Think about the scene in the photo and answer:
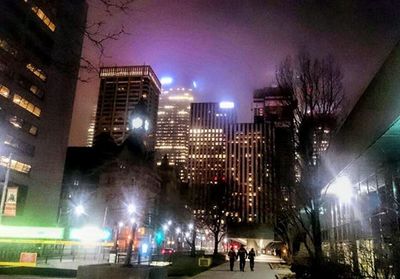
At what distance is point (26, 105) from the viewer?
7350 centimetres

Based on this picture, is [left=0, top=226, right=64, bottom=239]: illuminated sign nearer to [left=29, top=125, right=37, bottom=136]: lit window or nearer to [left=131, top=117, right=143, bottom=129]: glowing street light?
[left=29, top=125, right=37, bottom=136]: lit window

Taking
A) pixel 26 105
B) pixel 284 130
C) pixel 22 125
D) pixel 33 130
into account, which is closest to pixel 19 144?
pixel 22 125

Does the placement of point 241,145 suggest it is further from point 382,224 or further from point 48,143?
point 382,224

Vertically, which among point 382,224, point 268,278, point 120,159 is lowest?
point 268,278

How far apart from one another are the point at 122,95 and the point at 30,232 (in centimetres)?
15548

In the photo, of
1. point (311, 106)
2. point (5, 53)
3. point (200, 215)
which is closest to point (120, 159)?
point (200, 215)

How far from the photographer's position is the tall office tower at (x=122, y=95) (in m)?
176

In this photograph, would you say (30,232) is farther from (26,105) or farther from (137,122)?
(137,122)

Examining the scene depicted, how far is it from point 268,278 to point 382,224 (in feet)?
33.3

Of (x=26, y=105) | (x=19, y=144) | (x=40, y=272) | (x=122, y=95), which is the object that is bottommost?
(x=40, y=272)

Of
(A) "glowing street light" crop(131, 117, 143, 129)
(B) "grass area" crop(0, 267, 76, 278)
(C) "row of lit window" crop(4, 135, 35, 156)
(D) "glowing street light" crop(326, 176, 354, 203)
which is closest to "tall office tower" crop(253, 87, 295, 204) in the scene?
(D) "glowing street light" crop(326, 176, 354, 203)

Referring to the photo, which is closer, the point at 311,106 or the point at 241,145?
the point at 311,106

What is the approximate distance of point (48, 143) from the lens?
78125 mm

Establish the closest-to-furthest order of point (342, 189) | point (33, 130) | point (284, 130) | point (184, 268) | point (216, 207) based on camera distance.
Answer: point (284, 130) → point (342, 189) → point (184, 268) → point (216, 207) → point (33, 130)
